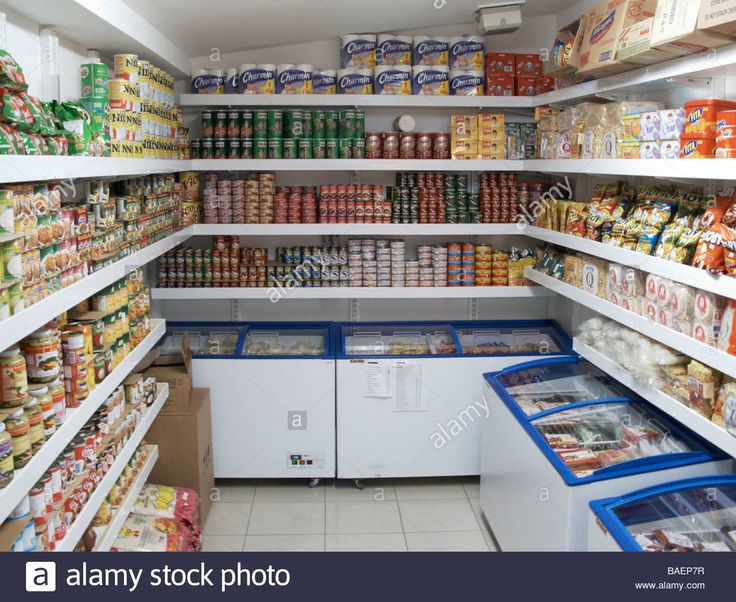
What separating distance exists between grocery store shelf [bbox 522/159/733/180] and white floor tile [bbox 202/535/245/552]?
2749 mm

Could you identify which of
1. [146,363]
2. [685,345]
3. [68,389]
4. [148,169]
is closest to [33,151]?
[68,389]

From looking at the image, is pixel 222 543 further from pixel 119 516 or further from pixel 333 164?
pixel 333 164

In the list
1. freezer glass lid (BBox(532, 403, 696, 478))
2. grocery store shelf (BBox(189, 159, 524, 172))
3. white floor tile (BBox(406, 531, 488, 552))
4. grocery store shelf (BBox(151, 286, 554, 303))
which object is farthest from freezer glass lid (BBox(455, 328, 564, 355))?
freezer glass lid (BBox(532, 403, 696, 478))

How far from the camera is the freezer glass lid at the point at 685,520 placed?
2.79 meters

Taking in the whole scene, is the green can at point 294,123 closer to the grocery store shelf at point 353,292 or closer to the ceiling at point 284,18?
→ the ceiling at point 284,18

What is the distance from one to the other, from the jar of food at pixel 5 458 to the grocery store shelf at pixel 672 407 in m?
2.29

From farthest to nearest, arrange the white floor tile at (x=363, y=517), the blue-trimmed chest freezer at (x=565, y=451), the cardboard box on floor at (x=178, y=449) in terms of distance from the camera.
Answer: the white floor tile at (x=363, y=517) < the cardboard box on floor at (x=178, y=449) < the blue-trimmed chest freezer at (x=565, y=451)

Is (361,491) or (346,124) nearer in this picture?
(346,124)

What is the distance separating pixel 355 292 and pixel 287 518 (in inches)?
57.9

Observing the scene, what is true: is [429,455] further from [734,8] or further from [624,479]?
[734,8]

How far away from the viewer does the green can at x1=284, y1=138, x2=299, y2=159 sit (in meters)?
4.96

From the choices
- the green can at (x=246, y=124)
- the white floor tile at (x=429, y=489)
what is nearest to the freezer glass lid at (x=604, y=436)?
the white floor tile at (x=429, y=489)

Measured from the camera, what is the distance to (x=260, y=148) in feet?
16.3

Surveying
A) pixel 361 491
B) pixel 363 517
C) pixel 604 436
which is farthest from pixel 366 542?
pixel 604 436
